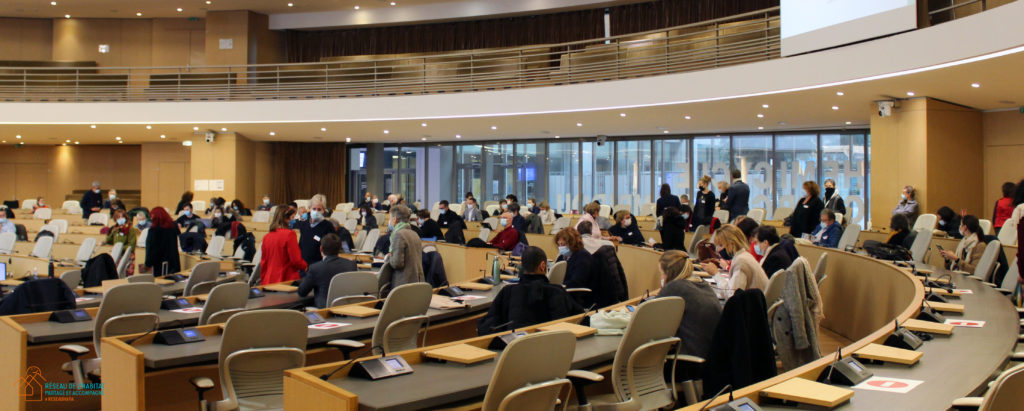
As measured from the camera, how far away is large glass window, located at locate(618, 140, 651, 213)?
20.5m

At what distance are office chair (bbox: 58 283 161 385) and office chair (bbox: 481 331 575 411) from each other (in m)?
3.10

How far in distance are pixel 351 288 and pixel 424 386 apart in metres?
3.17

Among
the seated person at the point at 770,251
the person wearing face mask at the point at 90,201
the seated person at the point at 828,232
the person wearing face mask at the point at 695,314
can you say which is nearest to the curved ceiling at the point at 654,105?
the person wearing face mask at the point at 90,201

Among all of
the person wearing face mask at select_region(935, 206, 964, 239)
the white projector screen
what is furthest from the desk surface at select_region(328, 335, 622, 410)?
the white projector screen

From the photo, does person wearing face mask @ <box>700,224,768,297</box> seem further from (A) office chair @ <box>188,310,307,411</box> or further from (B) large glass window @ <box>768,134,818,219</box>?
(B) large glass window @ <box>768,134,818,219</box>

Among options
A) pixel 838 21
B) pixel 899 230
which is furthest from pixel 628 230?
pixel 838 21

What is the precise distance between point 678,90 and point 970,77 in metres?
4.36

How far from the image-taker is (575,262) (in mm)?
6438

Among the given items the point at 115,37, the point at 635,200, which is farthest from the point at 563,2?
the point at 115,37

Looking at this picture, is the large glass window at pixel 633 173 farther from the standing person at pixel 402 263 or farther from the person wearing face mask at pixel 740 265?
the person wearing face mask at pixel 740 265

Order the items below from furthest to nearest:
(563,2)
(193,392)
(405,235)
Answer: (563,2)
(405,235)
(193,392)

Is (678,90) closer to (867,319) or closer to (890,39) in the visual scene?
(890,39)

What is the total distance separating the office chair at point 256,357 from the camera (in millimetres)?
3967

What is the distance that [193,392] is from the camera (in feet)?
15.9
